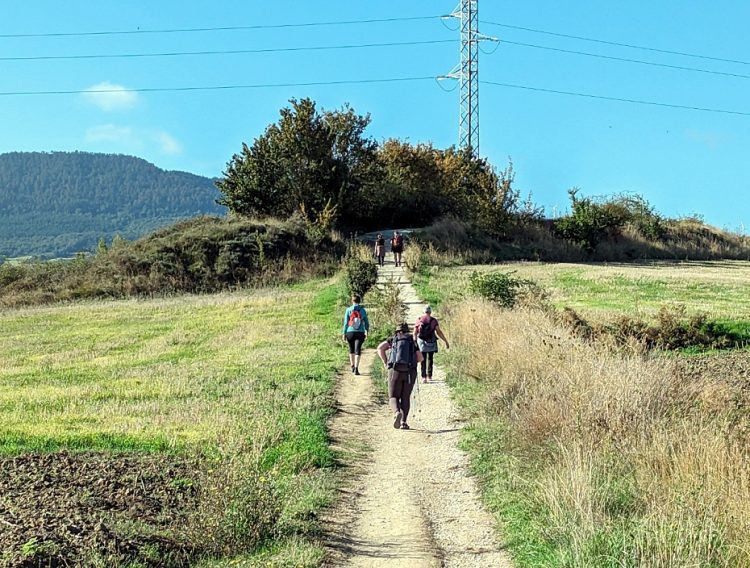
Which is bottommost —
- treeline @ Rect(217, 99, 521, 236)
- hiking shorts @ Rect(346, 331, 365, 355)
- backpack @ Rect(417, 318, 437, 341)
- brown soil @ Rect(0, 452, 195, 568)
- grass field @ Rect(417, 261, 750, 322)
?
brown soil @ Rect(0, 452, 195, 568)

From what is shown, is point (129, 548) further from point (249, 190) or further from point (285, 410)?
point (249, 190)

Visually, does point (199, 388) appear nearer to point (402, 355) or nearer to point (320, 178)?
point (402, 355)

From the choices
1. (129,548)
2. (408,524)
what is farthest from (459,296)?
(129,548)

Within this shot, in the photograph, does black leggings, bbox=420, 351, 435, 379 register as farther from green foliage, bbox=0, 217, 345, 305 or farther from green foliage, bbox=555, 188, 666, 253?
green foliage, bbox=555, 188, 666, 253

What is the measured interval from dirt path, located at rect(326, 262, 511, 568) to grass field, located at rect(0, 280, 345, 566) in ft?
1.30

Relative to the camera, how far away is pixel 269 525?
25.3 feet

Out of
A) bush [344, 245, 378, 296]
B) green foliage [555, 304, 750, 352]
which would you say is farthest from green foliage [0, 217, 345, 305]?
green foliage [555, 304, 750, 352]

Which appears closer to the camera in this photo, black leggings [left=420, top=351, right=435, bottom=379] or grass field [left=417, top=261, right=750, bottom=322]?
black leggings [left=420, top=351, right=435, bottom=379]

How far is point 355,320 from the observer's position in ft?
58.4

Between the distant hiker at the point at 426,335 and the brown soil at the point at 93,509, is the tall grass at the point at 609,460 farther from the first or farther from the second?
the brown soil at the point at 93,509

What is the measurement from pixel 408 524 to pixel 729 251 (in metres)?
55.6

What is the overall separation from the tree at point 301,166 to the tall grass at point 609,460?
35702 millimetres

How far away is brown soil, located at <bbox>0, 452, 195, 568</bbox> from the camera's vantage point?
22.4 feet

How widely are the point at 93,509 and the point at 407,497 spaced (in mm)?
3552
